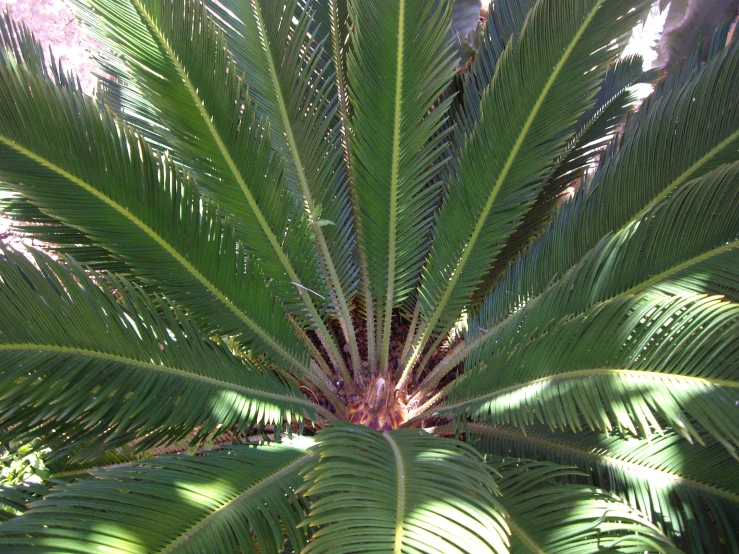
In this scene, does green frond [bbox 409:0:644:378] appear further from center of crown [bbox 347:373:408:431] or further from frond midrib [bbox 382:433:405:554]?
frond midrib [bbox 382:433:405:554]

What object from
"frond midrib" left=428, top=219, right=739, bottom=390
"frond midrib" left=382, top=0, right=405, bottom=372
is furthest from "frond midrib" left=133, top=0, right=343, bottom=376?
"frond midrib" left=428, top=219, right=739, bottom=390

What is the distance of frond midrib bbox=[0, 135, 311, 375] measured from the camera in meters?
1.58

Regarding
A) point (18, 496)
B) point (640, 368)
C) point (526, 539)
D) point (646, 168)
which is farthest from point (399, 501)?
point (646, 168)

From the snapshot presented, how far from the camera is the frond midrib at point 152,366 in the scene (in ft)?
4.50

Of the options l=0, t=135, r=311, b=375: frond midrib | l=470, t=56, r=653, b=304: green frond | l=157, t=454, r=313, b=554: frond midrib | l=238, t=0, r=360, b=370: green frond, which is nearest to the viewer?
l=157, t=454, r=313, b=554: frond midrib

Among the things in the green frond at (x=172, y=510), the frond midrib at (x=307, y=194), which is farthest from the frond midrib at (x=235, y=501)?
the frond midrib at (x=307, y=194)

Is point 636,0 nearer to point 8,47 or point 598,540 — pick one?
point 598,540

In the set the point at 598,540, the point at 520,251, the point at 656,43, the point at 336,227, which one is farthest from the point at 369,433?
the point at 656,43

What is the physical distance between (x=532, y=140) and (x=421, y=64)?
50 centimetres

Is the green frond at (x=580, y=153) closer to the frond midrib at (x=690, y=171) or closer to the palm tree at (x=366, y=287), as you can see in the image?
the palm tree at (x=366, y=287)

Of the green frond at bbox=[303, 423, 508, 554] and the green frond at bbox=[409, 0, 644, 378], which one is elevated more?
the green frond at bbox=[409, 0, 644, 378]

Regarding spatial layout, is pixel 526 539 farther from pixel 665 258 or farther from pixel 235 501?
pixel 665 258

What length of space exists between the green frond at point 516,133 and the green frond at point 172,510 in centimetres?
98

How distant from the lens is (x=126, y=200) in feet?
5.48
